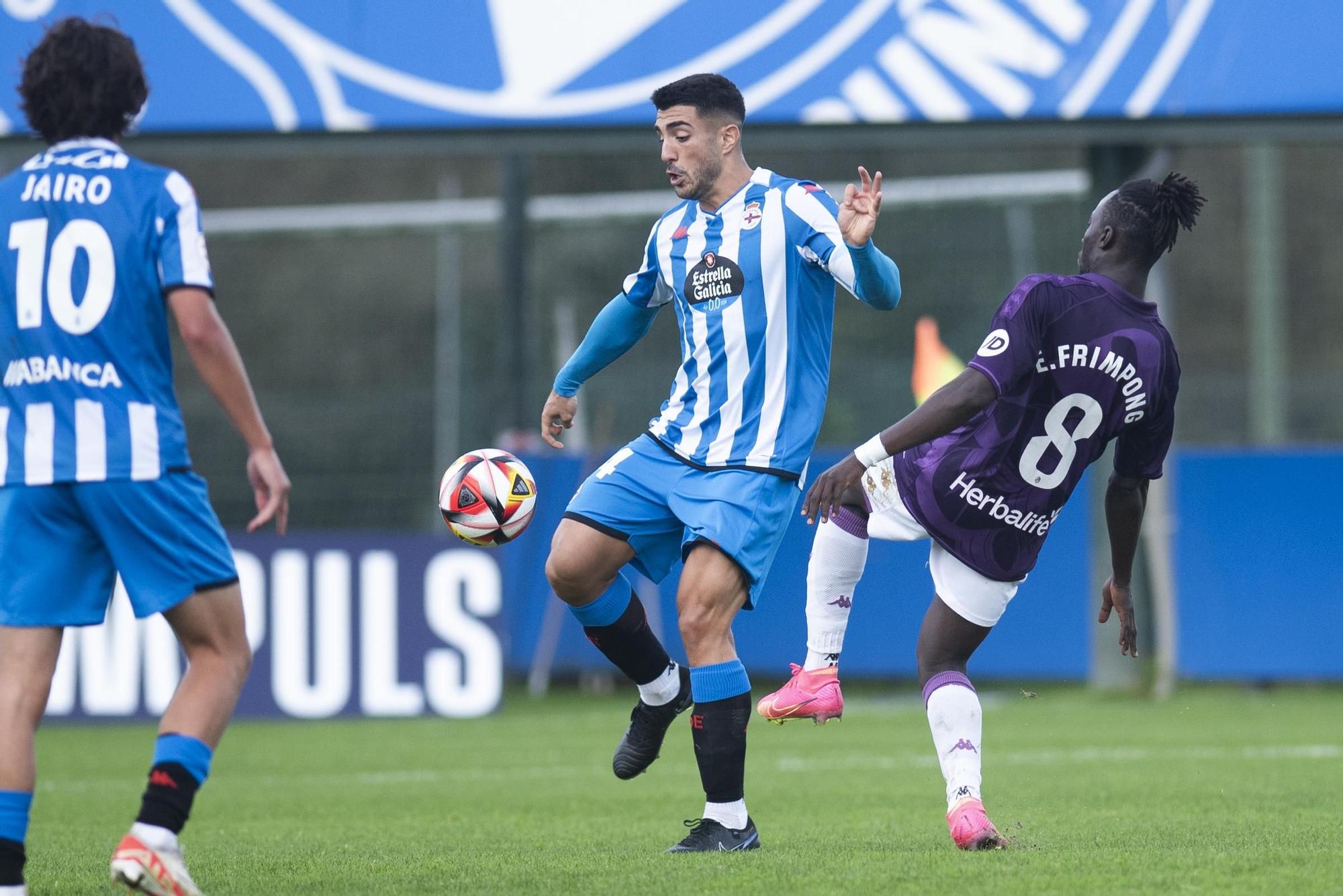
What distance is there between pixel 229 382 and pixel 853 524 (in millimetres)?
2232

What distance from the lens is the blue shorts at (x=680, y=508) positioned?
5.11 metres

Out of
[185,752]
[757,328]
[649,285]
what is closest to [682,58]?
[649,285]

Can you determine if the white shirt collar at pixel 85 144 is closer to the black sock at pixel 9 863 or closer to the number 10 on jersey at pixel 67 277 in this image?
the number 10 on jersey at pixel 67 277

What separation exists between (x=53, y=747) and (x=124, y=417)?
682 centimetres

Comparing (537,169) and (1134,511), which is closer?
(1134,511)

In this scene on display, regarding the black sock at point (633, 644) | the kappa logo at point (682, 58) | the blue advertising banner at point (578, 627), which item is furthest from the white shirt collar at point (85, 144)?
the kappa logo at point (682, 58)

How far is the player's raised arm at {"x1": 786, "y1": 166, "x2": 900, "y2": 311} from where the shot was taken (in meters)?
4.95

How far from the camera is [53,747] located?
1002 cm

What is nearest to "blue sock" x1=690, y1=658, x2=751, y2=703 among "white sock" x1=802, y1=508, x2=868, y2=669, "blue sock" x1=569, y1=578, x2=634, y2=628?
"white sock" x1=802, y1=508, x2=868, y2=669

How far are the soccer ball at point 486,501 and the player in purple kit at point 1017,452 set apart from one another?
1169 millimetres

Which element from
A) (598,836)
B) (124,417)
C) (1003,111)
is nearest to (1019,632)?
(1003,111)

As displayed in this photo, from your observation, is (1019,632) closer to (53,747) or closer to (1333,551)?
(1333,551)

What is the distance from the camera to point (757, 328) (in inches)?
205

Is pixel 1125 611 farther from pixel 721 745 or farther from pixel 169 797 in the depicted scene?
pixel 169 797
